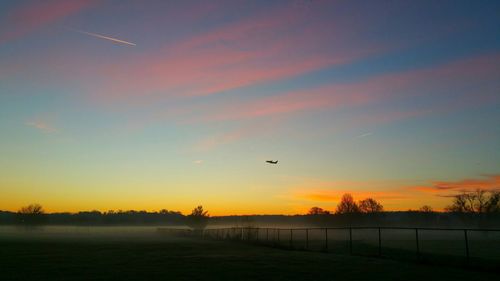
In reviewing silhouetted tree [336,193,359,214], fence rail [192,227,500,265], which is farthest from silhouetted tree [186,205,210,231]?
fence rail [192,227,500,265]

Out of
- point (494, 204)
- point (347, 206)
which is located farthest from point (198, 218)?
point (494, 204)

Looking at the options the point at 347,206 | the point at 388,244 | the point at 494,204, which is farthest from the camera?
the point at 347,206

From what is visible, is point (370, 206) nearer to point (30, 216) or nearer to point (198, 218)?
point (198, 218)

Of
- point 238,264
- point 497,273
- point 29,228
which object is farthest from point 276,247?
point 29,228

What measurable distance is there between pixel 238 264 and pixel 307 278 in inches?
258

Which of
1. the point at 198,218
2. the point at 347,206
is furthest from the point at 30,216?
the point at 347,206

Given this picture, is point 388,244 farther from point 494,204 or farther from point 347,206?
point 347,206

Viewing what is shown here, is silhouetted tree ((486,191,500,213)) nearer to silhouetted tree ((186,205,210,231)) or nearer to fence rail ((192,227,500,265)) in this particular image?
fence rail ((192,227,500,265))

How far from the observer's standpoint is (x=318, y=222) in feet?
520

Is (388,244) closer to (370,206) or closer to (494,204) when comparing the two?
(494,204)

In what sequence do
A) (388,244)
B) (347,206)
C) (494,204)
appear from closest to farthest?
1. (388,244)
2. (494,204)
3. (347,206)

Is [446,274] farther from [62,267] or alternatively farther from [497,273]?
[62,267]

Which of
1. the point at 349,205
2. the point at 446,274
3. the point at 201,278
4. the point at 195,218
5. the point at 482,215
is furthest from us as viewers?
the point at 195,218

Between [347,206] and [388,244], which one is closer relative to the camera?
[388,244]
